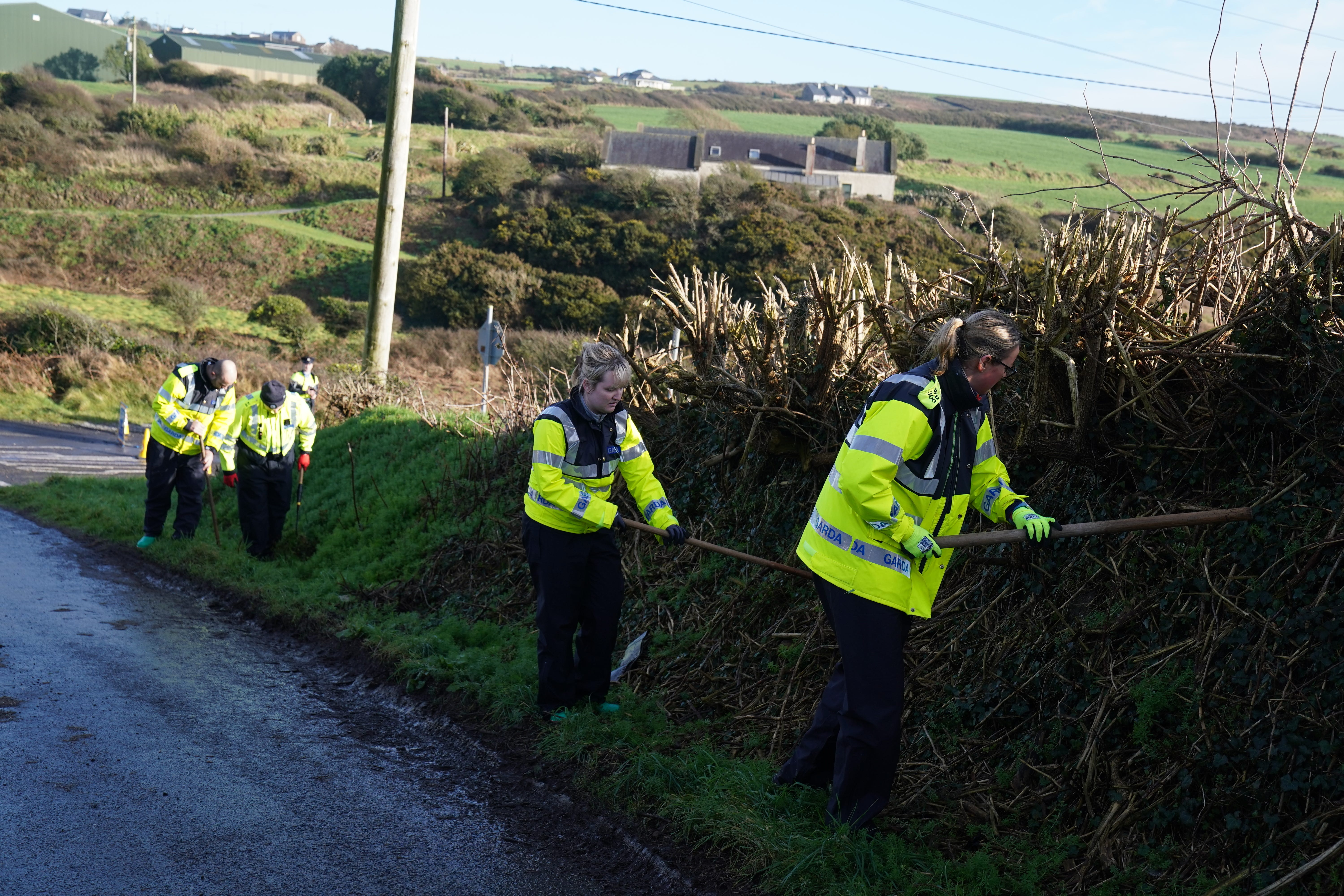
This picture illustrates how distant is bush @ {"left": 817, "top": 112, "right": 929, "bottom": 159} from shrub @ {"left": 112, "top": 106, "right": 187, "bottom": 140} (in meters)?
37.5

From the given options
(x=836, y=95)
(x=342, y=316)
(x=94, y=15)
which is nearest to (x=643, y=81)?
(x=836, y=95)

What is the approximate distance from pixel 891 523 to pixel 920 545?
5.8 inches

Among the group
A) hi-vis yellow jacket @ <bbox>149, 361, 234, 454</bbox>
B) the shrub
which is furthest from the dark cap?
the shrub

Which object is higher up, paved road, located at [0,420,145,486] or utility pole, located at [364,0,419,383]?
utility pole, located at [364,0,419,383]

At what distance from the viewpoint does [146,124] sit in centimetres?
5772

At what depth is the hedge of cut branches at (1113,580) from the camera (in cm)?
425

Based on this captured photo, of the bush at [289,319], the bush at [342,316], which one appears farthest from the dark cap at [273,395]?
the bush at [342,316]

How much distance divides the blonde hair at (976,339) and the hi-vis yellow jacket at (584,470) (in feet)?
6.51

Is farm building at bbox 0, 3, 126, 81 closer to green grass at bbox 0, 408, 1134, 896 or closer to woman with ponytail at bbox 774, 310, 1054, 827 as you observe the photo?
green grass at bbox 0, 408, 1134, 896

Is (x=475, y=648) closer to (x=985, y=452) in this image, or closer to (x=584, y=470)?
(x=584, y=470)

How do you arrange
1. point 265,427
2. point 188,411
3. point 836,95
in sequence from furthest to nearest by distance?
point 836,95, point 188,411, point 265,427

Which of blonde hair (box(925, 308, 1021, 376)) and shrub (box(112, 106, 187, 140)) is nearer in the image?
blonde hair (box(925, 308, 1021, 376))

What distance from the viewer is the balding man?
11117 mm

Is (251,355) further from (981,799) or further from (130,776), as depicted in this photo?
(981,799)
